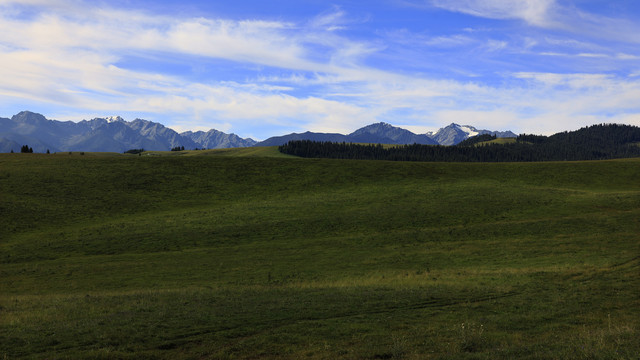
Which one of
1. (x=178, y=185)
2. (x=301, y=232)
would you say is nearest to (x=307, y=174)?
(x=178, y=185)

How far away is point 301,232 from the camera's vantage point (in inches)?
1858

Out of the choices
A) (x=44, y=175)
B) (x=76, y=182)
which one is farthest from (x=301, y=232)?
(x=44, y=175)

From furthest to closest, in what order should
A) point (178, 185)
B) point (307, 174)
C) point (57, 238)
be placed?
point (307, 174) < point (178, 185) < point (57, 238)

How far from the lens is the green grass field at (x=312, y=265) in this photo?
17047mm

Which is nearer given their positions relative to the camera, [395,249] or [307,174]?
[395,249]

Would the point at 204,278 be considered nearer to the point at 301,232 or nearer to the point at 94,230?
the point at 301,232

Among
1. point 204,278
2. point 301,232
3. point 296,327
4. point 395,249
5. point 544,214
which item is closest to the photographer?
point 296,327

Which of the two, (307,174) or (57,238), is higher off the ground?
(307,174)

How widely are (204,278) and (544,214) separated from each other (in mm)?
43440

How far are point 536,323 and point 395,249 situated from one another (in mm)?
20918

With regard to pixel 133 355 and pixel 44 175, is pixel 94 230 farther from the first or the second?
pixel 133 355

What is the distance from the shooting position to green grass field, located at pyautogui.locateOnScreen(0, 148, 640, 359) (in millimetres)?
17047

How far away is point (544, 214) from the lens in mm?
51781

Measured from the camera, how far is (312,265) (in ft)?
116
